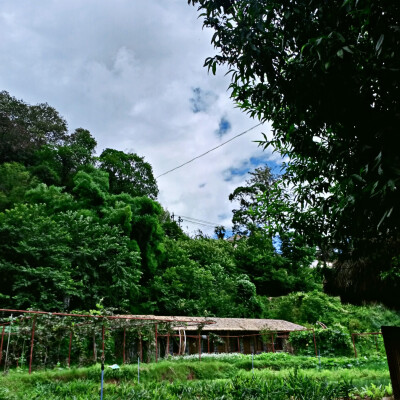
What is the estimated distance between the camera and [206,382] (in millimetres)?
9234

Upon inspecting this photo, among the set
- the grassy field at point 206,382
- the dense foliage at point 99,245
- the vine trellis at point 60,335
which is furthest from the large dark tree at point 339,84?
the vine trellis at point 60,335

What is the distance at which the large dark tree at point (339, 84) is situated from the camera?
307 centimetres

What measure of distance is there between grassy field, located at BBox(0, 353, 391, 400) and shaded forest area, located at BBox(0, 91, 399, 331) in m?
2.45

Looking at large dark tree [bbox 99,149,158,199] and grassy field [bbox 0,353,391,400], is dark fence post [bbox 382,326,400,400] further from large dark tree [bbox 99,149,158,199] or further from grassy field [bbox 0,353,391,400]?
large dark tree [bbox 99,149,158,199]

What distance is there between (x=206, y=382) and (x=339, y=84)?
8.29 meters

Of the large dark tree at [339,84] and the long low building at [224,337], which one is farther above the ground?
the large dark tree at [339,84]

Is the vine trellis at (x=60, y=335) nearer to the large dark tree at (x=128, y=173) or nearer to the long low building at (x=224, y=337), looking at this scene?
the long low building at (x=224, y=337)

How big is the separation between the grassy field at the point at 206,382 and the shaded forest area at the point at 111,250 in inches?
96.4

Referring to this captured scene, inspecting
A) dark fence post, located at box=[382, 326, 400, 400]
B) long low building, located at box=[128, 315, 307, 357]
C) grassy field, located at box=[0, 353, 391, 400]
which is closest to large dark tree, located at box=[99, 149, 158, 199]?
long low building, located at box=[128, 315, 307, 357]

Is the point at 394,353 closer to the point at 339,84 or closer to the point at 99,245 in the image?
the point at 339,84

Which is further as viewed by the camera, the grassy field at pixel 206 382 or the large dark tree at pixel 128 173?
the large dark tree at pixel 128 173

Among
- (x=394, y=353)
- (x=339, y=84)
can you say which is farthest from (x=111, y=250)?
(x=339, y=84)

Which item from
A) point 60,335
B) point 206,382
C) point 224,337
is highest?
point 60,335

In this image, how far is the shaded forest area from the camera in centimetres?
1664
